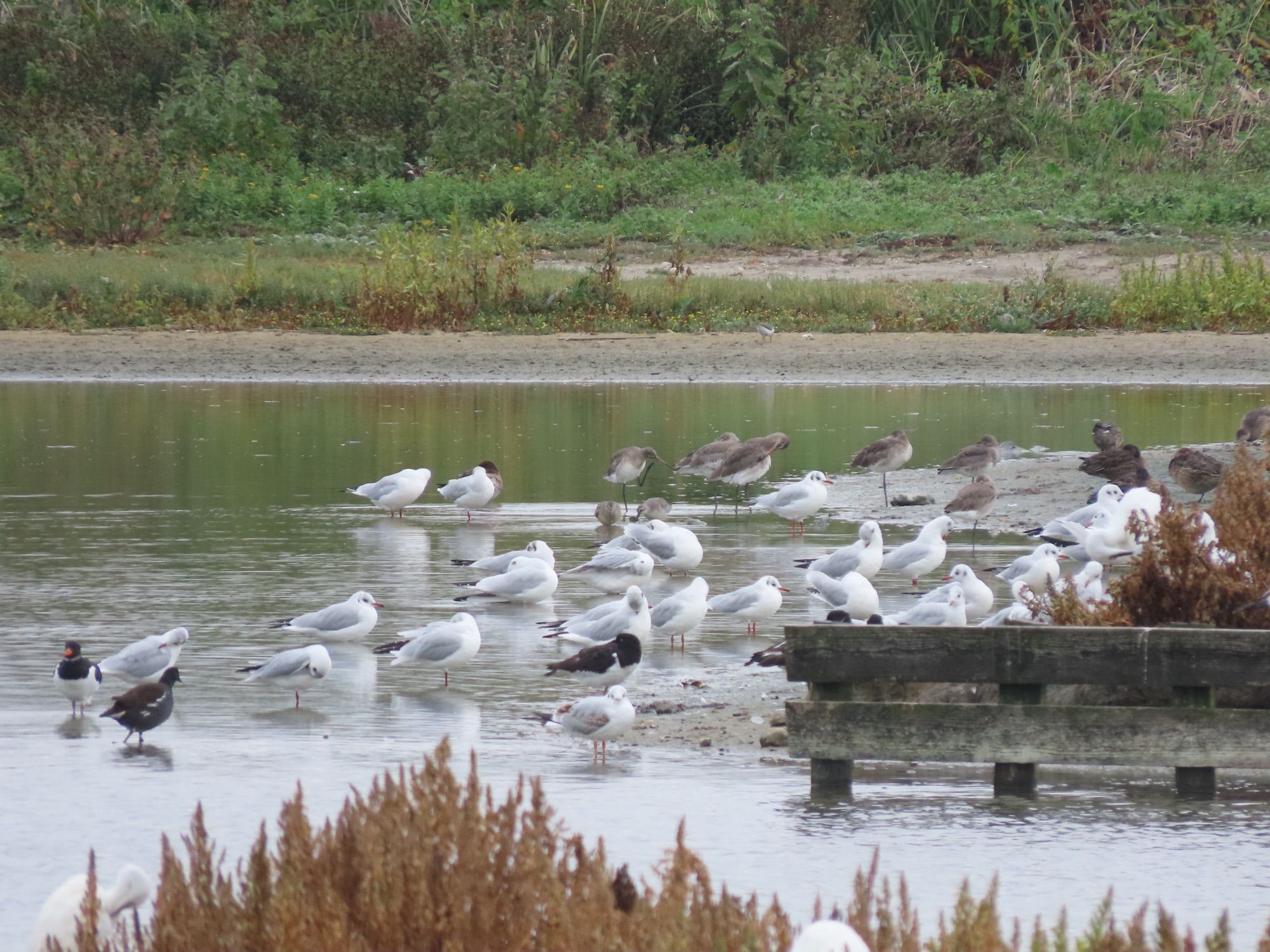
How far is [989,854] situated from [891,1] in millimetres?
35594

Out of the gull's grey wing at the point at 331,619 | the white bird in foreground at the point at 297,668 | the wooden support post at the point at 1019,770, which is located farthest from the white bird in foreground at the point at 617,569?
the wooden support post at the point at 1019,770

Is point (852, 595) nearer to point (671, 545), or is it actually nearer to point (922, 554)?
point (922, 554)

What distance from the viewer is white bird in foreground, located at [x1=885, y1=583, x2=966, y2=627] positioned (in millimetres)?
9648

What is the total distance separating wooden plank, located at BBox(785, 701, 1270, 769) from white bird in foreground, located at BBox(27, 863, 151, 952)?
3.43 meters

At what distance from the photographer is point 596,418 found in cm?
2233

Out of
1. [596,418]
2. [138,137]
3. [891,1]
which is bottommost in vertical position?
[596,418]

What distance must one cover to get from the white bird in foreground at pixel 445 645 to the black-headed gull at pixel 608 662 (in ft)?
1.67

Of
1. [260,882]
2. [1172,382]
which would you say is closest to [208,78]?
[1172,382]

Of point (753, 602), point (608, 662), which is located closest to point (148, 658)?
point (608, 662)

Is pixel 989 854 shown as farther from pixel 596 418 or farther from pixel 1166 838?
pixel 596 418

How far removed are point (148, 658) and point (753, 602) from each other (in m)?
3.28

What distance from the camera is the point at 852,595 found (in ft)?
35.1

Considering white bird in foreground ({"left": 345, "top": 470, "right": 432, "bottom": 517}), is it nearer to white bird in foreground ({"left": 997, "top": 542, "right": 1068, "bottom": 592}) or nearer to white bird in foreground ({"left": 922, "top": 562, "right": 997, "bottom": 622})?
white bird in foreground ({"left": 997, "top": 542, "right": 1068, "bottom": 592})

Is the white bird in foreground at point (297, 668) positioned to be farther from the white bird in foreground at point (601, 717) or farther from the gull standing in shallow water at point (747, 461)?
the gull standing in shallow water at point (747, 461)
